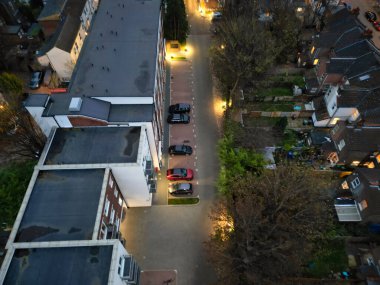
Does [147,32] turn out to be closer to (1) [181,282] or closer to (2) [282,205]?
(2) [282,205]

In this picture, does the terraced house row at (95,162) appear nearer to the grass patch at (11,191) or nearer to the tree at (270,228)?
the grass patch at (11,191)

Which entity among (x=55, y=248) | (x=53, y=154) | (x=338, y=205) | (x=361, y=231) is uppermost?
(x=53, y=154)

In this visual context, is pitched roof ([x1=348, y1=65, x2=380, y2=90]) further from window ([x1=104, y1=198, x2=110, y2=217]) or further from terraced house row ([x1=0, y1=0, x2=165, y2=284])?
window ([x1=104, y1=198, x2=110, y2=217])

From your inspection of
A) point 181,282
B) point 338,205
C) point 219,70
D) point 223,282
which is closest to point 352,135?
point 338,205

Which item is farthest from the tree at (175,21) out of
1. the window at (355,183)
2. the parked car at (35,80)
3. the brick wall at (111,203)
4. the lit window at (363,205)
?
the lit window at (363,205)

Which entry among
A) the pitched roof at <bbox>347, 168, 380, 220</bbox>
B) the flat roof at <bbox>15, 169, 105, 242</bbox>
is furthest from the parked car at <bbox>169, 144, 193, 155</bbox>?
the pitched roof at <bbox>347, 168, 380, 220</bbox>
